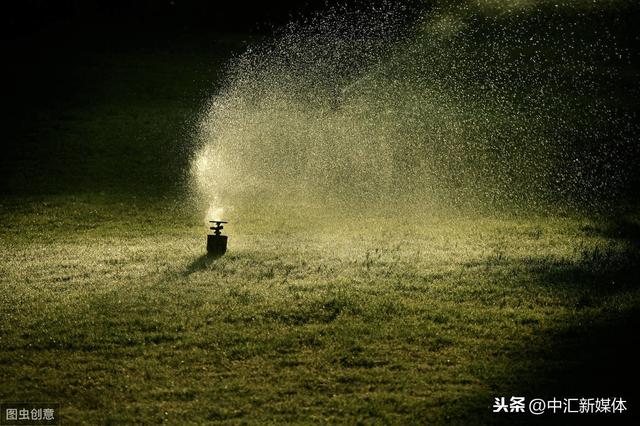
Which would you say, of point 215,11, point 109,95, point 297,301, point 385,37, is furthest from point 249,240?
point 215,11

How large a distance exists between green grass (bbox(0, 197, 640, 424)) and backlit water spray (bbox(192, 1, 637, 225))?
476cm

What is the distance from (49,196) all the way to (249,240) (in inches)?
296

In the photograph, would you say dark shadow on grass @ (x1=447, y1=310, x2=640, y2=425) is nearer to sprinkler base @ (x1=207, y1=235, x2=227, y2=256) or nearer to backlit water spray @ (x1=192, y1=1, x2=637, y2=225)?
sprinkler base @ (x1=207, y1=235, x2=227, y2=256)

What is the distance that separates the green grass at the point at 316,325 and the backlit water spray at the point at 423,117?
15.6 feet

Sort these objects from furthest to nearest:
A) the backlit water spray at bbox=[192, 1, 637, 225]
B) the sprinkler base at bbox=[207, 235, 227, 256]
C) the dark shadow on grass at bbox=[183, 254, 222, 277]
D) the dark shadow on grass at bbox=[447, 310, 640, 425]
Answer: the backlit water spray at bbox=[192, 1, 637, 225]
the sprinkler base at bbox=[207, 235, 227, 256]
the dark shadow on grass at bbox=[183, 254, 222, 277]
the dark shadow on grass at bbox=[447, 310, 640, 425]

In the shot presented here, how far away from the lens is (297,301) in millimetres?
9195

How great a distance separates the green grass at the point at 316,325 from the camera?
6.58m

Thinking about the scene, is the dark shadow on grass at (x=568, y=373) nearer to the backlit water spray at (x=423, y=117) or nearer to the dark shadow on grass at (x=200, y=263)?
the dark shadow on grass at (x=200, y=263)

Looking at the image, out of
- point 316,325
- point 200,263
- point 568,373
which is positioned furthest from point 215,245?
point 568,373

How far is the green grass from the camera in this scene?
658 cm

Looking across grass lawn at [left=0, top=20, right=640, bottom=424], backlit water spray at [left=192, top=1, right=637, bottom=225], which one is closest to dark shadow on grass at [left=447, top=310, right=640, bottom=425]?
grass lawn at [left=0, top=20, right=640, bottom=424]

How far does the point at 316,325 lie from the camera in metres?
8.37

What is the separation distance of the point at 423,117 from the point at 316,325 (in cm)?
1774

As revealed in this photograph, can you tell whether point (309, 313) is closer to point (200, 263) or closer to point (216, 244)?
point (200, 263)
